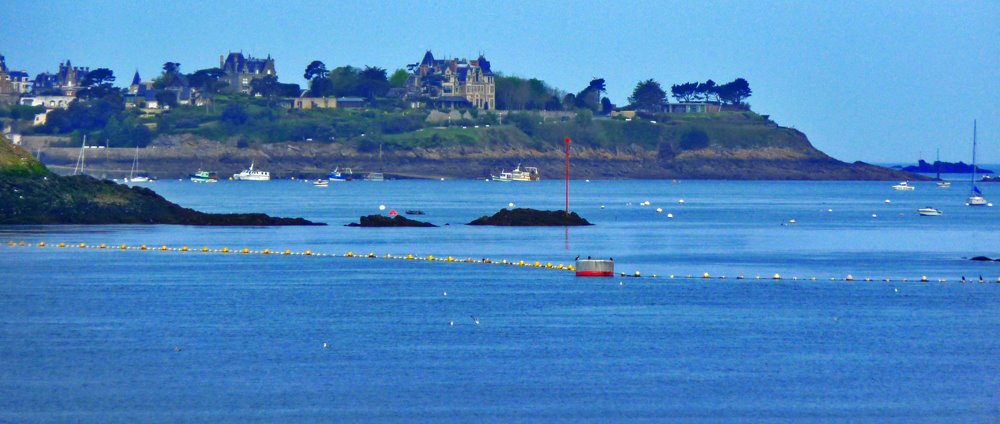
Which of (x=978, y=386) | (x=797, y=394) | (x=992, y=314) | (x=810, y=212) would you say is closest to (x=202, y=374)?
(x=797, y=394)

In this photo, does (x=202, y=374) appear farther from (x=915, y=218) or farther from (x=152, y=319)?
(x=915, y=218)

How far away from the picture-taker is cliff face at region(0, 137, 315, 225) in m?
90.9

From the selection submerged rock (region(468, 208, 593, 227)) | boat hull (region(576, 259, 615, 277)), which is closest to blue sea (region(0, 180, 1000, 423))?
boat hull (region(576, 259, 615, 277))

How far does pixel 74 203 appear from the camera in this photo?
92.4 metres

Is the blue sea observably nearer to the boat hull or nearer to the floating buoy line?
the floating buoy line

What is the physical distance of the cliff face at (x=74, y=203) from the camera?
9088 cm

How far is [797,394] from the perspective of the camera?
105ft

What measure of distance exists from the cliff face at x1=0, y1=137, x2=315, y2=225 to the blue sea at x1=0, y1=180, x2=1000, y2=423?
8068 millimetres

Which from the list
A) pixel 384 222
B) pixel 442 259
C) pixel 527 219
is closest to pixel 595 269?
pixel 442 259

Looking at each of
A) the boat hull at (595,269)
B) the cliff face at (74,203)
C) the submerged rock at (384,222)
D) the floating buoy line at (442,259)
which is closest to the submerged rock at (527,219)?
the submerged rock at (384,222)

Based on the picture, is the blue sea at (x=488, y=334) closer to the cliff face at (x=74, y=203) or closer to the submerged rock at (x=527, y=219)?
the cliff face at (x=74, y=203)

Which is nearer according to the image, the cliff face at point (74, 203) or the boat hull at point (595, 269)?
the boat hull at point (595, 269)

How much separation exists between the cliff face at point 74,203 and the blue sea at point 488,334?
807 centimetres

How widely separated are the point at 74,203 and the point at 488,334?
57.1m
